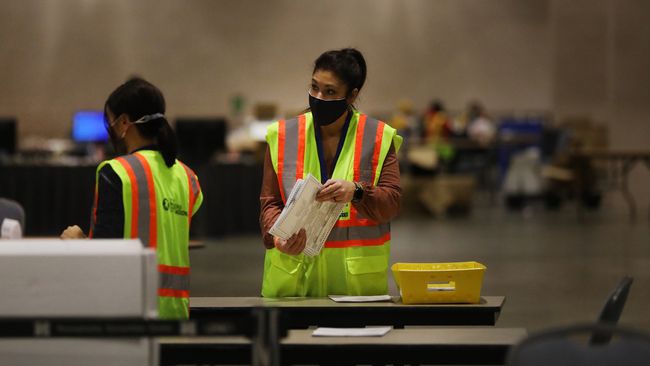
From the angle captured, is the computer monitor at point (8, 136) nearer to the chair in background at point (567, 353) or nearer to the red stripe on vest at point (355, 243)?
the red stripe on vest at point (355, 243)

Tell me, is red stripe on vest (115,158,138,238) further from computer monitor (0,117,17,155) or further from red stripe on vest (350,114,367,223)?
computer monitor (0,117,17,155)

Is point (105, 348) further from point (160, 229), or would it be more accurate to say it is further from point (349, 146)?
point (349, 146)

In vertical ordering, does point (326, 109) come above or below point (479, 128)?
above

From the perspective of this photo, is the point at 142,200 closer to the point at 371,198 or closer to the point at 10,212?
the point at 371,198

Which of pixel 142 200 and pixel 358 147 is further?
pixel 358 147

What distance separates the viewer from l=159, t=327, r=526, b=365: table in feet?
8.90

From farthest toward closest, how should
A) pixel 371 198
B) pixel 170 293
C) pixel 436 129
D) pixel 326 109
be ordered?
pixel 436 129, pixel 326 109, pixel 371 198, pixel 170 293

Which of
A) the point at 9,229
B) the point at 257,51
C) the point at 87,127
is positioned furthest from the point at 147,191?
the point at 257,51

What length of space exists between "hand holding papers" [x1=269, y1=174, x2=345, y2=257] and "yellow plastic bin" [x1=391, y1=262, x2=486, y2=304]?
0.88ft

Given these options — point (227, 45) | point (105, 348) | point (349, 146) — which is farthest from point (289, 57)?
point (105, 348)

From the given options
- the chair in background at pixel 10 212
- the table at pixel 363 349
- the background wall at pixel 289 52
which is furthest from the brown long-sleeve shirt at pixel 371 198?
the background wall at pixel 289 52

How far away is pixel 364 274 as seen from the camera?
11.3 feet

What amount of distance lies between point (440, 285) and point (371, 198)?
13.6 inches

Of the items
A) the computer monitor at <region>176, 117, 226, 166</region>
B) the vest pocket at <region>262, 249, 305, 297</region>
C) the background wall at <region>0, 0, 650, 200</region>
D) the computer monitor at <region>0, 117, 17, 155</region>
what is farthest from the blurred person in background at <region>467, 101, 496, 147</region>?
the vest pocket at <region>262, 249, 305, 297</region>
